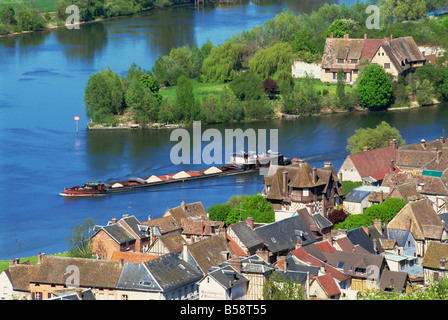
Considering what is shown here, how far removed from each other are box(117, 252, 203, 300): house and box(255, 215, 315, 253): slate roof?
23.6 feet

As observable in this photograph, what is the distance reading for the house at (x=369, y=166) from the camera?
6384cm

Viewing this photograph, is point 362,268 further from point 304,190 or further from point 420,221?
point 304,190

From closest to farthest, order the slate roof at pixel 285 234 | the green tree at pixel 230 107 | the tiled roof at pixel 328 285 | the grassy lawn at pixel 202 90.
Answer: the tiled roof at pixel 328 285, the slate roof at pixel 285 234, the green tree at pixel 230 107, the grassy lawn at pixel 202 90

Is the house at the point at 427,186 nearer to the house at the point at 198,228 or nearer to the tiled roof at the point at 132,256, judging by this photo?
the house at the point at 198,228

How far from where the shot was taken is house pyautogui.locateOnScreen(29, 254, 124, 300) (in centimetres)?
4063

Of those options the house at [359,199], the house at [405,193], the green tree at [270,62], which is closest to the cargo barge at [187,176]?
the house at [359,199]

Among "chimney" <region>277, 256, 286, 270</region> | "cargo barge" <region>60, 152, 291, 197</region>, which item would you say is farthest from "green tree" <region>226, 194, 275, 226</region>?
"cargo barge" <region>60, 152, 291, 197</region>

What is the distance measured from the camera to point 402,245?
167 feet

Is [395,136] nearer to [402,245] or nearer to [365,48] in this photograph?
[402,245]

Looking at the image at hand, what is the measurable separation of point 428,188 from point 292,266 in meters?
19.5

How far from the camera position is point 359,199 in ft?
190

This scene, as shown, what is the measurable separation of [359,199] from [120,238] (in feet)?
53.9

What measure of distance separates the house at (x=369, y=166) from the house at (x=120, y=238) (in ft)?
56.5
